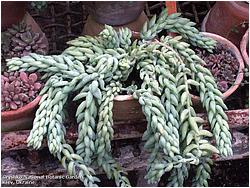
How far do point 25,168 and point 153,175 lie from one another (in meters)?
0.36

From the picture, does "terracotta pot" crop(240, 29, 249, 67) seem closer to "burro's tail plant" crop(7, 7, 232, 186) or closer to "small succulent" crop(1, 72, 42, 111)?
"burro's tail plant" crop(7, 7, 232, 186)

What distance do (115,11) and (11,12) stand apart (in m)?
0.30

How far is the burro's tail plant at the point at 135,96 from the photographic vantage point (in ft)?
4.43

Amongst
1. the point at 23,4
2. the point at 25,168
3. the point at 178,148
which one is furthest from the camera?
the point at 23,4

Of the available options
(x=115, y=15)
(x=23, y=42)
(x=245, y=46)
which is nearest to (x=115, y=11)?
(x=115, y=15)

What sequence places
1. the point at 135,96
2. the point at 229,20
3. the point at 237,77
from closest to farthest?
the point at 135,96 < the point at 237,77 < the point at 229,20

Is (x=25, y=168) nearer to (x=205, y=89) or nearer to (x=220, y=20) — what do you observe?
(x=205, y=89)

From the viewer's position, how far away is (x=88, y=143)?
1.36 metres

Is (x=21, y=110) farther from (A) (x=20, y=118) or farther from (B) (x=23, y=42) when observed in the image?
(B) (x=23, y=42)

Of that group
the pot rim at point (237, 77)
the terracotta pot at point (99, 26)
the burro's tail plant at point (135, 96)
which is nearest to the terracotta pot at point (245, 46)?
the pot rim at point (237, 77)

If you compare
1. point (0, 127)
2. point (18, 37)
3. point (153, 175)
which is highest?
point (18, 37)

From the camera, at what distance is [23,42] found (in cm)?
Result: 155

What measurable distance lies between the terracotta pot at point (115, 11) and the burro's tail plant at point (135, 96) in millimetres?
109

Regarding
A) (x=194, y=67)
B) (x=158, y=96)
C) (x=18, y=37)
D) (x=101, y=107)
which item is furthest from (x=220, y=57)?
(x=18, y=37)
